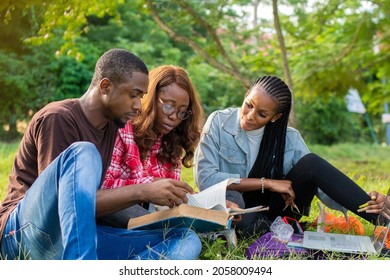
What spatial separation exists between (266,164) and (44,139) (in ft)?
4.59

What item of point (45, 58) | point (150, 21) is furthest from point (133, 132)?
point (150, 21)

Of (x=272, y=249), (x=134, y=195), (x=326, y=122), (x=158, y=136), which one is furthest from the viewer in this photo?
(x=326, y=122)

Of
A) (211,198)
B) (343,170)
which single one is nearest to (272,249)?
(211,198)

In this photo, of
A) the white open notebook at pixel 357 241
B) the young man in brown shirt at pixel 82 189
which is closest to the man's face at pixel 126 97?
the young man in brown shirt at pixel 82 189

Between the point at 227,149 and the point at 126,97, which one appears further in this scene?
the point at 227,149

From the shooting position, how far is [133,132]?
295cm

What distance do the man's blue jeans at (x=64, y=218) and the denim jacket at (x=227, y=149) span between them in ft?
2.70

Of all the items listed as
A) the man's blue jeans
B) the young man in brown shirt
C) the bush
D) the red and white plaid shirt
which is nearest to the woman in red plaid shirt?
the red and white plaid shirt

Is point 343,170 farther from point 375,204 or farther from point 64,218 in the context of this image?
point 64,218

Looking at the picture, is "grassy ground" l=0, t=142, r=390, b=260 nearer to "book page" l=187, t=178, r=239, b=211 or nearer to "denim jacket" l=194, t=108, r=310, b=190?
"book page" l=187, t=178, r=239, b=211

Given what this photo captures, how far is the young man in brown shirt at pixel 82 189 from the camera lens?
196 centimetres

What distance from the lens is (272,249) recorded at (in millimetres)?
2854

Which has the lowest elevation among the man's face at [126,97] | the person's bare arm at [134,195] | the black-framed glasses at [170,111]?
the person's bare arm at [134,195]

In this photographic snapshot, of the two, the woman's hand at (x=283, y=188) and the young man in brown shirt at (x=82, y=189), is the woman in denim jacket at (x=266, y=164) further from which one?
the young man in brown shirt at (x=82, y=189)
